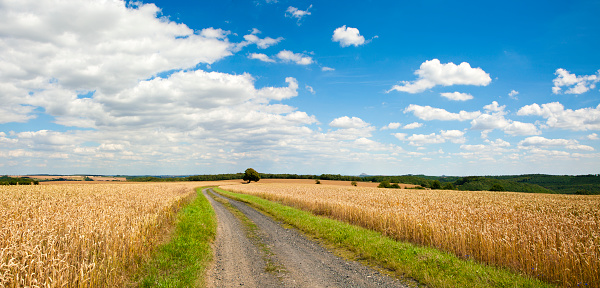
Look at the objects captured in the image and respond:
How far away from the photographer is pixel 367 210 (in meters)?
16.0

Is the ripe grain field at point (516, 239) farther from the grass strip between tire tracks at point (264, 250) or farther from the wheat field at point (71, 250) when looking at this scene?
the wheat field at point (71, 250)

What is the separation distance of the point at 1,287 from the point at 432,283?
30.8 ft

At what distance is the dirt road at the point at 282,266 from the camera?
7.64 metres

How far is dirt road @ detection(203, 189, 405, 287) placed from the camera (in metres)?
7.64

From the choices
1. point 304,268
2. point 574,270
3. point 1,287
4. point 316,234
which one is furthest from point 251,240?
point 574,270

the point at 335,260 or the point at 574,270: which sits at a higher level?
the point at 574,270

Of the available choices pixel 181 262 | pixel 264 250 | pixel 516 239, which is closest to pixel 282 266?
pixel 264 250

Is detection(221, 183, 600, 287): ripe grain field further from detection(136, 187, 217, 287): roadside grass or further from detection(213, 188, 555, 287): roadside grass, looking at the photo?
detection(136, 187, 217, 287): roadside grass

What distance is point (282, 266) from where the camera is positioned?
9.03 m

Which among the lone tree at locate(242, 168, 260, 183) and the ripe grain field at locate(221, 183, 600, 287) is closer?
the ripe grain field at locate(221, 183, 600, 287)

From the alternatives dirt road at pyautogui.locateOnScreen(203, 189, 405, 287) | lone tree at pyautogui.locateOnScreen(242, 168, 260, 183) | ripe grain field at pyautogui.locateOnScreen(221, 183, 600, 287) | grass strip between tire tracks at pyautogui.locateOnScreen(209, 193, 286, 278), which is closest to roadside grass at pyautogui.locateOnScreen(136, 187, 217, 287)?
dirt road at pyautogui.locateOnScreen(203, 189, 405, 287)

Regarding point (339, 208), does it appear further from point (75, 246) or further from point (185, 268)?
point (75, 246)

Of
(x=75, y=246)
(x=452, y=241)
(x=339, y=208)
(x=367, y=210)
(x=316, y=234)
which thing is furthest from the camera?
(x=339, y=208)

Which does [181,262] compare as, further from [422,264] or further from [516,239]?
[516,239]
